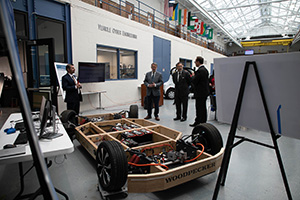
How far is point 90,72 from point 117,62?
1953mm

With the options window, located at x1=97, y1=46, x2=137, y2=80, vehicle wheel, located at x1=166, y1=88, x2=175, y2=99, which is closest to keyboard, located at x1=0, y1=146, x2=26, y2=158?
window, located at x1=97, y1=46, x2=137, y2=80

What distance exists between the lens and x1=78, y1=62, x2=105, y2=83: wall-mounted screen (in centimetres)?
627

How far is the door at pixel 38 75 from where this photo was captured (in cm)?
486

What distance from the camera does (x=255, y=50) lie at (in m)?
30.1

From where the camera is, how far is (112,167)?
190cm

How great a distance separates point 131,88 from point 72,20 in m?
3.76

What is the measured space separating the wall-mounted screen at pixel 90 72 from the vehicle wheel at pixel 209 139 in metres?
4.63

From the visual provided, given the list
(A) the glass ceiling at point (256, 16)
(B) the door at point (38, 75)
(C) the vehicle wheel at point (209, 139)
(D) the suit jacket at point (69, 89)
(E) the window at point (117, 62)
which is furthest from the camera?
(A) the glass ceiling at point (256, 16)

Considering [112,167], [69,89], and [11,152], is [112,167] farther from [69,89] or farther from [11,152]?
[69,89]

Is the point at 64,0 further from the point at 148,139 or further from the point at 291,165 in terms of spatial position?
the point at 291,165

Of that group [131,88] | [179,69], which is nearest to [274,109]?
[179,69]

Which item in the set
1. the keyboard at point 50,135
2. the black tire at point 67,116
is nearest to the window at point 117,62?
the black tire at point 67,116

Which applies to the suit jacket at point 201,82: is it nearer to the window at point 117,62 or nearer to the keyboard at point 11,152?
the keyboard at point 11,152

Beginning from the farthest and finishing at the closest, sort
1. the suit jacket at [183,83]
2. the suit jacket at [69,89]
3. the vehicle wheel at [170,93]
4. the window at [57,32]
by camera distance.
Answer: the vehicle wheel at [170,93]
the window at [57,32]
the suit jacket at [183,83]
the suit jacket at [69,89]
